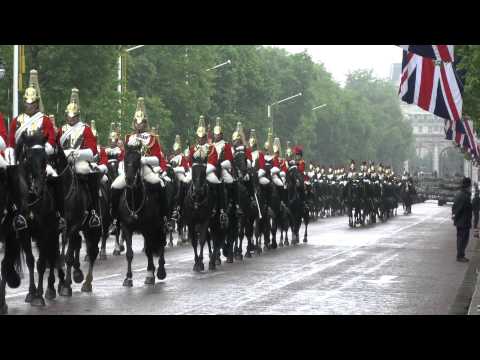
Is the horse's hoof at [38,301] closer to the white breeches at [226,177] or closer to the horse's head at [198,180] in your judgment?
the horse's head at [198,180]

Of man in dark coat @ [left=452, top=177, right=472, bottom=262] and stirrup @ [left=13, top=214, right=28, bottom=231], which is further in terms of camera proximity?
man in dark coat @ [left=452, top=177, right=472, bottom=262]

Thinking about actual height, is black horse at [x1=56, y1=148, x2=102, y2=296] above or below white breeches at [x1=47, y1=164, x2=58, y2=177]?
below

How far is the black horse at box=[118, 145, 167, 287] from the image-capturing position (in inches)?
738

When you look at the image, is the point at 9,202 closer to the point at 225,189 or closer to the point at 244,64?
the point at 225,189

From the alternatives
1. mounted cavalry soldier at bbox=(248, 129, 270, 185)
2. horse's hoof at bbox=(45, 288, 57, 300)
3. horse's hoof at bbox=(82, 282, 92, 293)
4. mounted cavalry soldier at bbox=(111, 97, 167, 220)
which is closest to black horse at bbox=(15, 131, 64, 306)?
horse's hoof at bbox=(45, 288, 57, 300)

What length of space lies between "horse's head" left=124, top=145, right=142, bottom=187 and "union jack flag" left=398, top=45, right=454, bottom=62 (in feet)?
17.0

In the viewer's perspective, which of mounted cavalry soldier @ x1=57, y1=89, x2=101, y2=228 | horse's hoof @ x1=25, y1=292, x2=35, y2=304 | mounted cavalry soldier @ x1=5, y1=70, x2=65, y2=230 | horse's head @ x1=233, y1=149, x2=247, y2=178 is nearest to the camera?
mounted cavalry soldier @ x1=5, y1=70, x2=65, y2=230

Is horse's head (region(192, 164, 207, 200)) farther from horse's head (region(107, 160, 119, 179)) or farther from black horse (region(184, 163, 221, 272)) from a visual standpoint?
horse's head (region(107, 160, 119, 179))

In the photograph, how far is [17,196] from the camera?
15453 mm

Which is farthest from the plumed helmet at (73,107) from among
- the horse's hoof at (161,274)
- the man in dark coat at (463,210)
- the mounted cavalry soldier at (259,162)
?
the mounted cavalry soldier at (259,162)

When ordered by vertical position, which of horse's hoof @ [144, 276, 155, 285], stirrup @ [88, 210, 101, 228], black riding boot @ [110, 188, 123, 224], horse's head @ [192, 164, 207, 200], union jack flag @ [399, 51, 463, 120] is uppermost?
union jack flag @ [399, 51, 463, 120]

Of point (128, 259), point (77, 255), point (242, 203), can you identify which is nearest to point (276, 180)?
point (242, 203)
